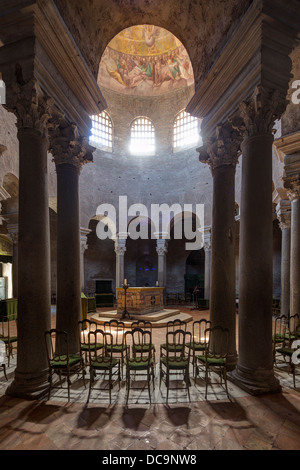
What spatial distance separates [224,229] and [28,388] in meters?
4.24

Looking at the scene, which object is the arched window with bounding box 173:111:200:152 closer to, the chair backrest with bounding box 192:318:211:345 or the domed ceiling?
the domed ceiling

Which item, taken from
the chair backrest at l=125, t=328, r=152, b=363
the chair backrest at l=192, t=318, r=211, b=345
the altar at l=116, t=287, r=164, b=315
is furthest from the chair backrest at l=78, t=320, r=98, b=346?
the altar at l=116, t=287, r=164, b=315

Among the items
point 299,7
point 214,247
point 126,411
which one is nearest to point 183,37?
point 299,7

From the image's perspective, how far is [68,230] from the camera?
18.0ft

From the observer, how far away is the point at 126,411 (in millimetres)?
3822

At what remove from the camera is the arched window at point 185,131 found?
55.0 ft

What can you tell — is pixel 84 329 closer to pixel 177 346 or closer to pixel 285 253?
pixel 177 346

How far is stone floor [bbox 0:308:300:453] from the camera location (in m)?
3.09

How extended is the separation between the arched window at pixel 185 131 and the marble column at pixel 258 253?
41.7 feet

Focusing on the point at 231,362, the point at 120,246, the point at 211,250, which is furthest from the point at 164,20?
the point at 120,246

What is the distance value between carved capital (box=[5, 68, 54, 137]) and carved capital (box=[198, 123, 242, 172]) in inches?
126

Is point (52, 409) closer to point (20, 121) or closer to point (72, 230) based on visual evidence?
point (72, 230)

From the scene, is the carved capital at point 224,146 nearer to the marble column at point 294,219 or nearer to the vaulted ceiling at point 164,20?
the vaulted ceiling at point 164,20
